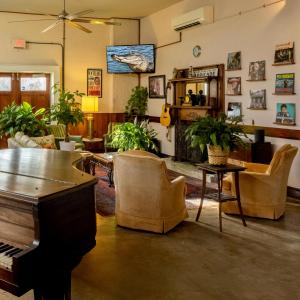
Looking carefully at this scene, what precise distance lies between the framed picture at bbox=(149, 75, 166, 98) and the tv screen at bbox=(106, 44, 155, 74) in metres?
0.23

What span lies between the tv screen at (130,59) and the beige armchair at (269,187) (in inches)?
214

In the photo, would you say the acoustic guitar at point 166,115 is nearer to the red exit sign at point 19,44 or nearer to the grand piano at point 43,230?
the red exit sign at point 19,44

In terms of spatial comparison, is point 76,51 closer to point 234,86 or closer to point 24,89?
point 24,89

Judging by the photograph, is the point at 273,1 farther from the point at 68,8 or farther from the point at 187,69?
the point at 68,8

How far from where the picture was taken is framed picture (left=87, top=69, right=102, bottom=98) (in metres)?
10.0

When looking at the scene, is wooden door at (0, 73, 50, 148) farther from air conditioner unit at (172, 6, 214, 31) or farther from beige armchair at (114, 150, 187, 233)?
beige armchair at (114, 150, 187, 233)

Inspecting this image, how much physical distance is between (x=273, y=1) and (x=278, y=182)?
118 inches

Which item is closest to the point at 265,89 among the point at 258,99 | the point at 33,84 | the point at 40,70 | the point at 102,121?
the point at 258,99

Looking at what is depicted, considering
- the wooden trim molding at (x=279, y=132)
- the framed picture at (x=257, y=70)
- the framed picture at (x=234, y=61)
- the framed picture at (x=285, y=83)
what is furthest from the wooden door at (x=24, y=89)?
the framed picture at (x=285, y=83)

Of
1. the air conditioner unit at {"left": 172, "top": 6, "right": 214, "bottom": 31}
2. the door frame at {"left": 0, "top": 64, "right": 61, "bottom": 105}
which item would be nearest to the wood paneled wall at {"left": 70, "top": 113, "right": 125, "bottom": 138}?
the door frame at {"left": 0, "top": 64, "right": 61, "bottom": 105}

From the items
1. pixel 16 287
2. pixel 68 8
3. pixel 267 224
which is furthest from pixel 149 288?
pixel 68 8

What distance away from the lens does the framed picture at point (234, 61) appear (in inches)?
270

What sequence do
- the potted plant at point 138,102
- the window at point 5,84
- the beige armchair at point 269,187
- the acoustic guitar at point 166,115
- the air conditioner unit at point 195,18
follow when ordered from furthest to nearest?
the potted plant at point 138,102, the window at point 5,84, the acoustic guitar at point 166,115, the air conditioner unit at point 195,18, the beige armchair at point 269,187

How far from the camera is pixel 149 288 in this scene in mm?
3061
